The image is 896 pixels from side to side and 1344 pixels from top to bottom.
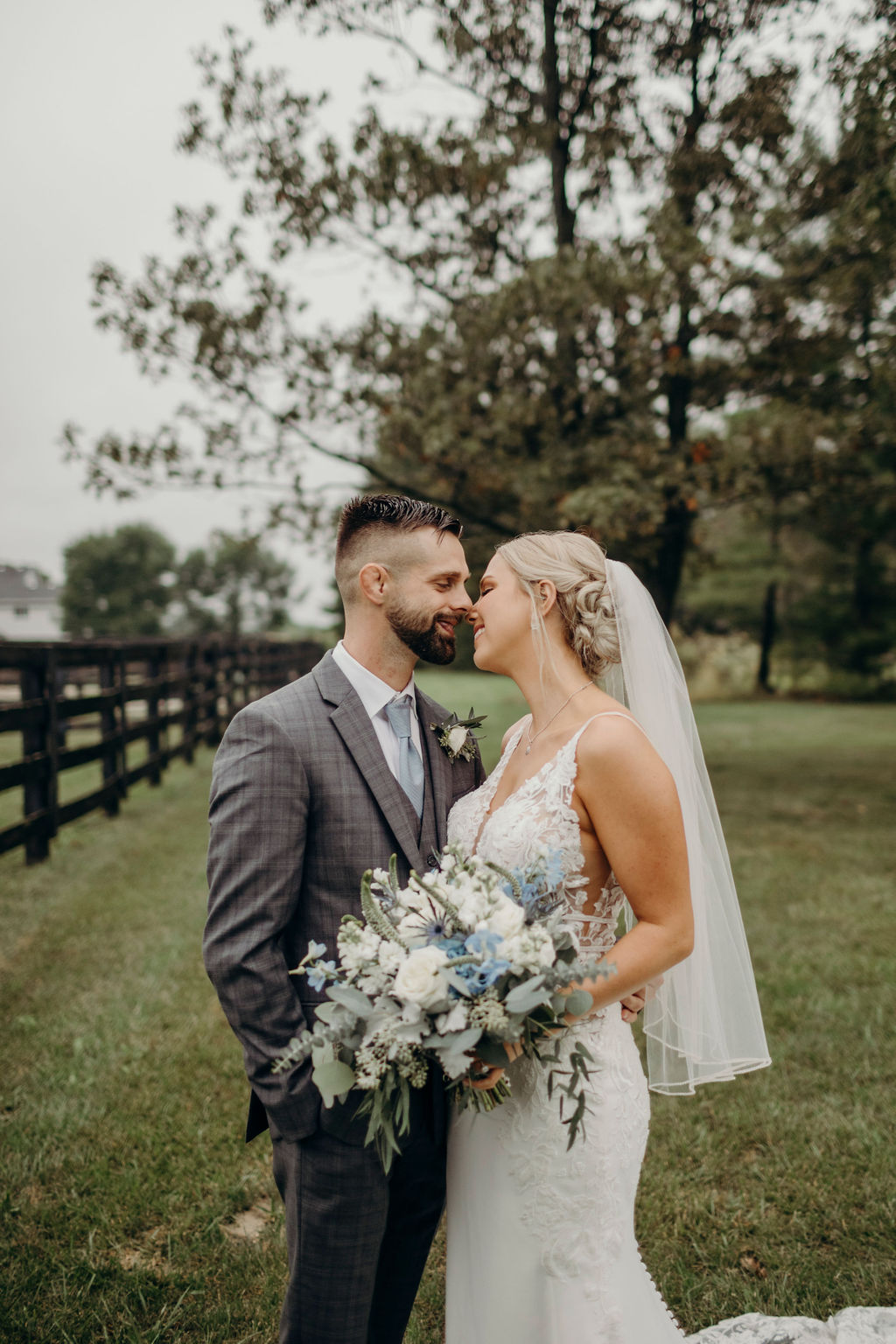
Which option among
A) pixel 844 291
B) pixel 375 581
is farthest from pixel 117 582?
pixel 375 581

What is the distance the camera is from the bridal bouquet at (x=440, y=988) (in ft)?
5.30

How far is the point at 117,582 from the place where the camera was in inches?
2749

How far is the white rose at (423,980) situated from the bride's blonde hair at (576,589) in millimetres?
1180

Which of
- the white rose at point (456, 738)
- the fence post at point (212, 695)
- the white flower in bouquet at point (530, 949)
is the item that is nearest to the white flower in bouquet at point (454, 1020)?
the white flower in bouquet at point (530, 949)

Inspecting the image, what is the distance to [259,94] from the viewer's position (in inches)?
374

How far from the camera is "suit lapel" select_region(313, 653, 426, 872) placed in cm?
212

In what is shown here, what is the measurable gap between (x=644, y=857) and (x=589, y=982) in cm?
34

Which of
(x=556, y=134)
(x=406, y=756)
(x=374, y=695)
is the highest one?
(x=556, y=134)

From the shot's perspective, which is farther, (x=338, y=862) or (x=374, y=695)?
(x=374, y=695)

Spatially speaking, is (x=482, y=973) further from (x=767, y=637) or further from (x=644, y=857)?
(x=767, y=637)

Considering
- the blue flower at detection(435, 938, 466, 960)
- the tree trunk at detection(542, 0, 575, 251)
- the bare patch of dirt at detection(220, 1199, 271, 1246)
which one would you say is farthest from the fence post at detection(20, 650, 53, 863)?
the tree trunk at detection(542, 0, 575, 251)

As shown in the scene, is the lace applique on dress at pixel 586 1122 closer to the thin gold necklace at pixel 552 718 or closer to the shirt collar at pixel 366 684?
the thin gold necklace at pixel 552 718

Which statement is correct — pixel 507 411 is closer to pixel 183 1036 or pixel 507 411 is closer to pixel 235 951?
pixel 183 1036

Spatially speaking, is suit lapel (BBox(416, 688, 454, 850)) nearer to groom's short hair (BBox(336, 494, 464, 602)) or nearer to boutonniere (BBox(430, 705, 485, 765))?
boutonniere (BBox(430, 705, 485, 765))
